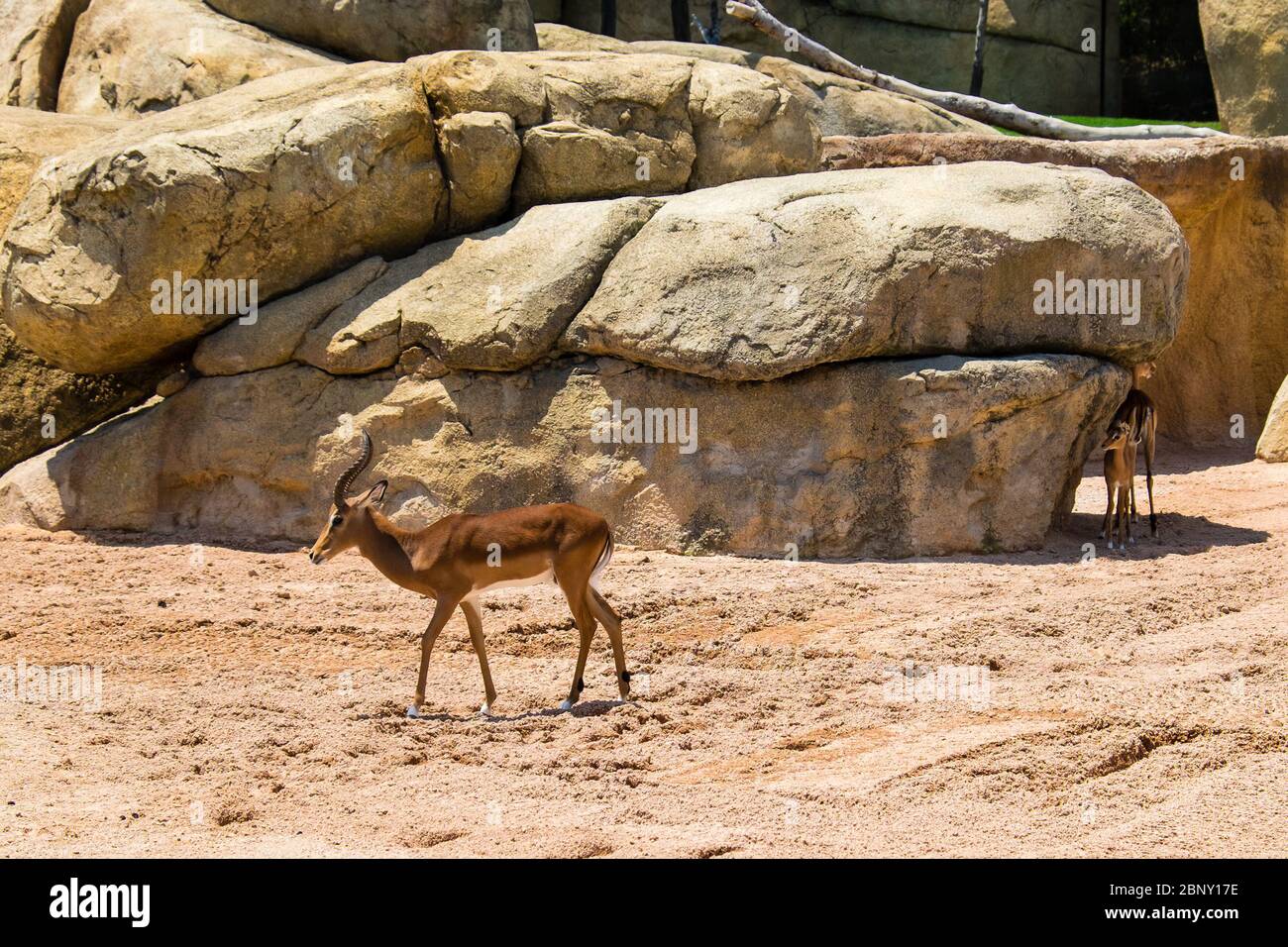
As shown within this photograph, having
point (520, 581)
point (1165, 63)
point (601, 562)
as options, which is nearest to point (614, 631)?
point (601, 562)

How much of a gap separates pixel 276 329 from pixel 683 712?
5.57 m

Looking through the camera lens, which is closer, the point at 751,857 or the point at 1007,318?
the point at 751,857

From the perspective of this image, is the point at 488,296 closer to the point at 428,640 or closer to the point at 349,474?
the point at 349,474

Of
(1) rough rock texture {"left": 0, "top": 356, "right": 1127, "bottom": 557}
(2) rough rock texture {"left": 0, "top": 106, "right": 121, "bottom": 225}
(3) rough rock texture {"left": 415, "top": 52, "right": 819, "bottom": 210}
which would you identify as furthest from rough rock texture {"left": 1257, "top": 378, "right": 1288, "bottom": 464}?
(2) rough rock texture {"left": 0, "top": 106, "right": 121, "bottom": 225}

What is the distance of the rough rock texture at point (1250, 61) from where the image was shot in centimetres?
2009

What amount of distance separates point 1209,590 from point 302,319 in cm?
691

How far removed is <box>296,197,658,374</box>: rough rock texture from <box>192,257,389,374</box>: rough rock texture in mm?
96

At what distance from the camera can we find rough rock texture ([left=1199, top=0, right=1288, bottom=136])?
20094mm

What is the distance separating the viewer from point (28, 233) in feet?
39.3

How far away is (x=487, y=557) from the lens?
27.0 feet

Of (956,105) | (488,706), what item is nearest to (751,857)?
(488,706)

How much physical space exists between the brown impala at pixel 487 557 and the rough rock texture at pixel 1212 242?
28.9ft

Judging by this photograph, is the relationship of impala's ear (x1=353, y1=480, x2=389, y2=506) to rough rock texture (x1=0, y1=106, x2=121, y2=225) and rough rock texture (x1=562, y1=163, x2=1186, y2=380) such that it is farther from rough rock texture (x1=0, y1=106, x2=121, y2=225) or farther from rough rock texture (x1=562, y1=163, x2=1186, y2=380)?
rough rock texture (x1=0, y1=106, x2=121, y2=225)

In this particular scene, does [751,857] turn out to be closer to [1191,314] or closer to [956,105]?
[1191,314]
